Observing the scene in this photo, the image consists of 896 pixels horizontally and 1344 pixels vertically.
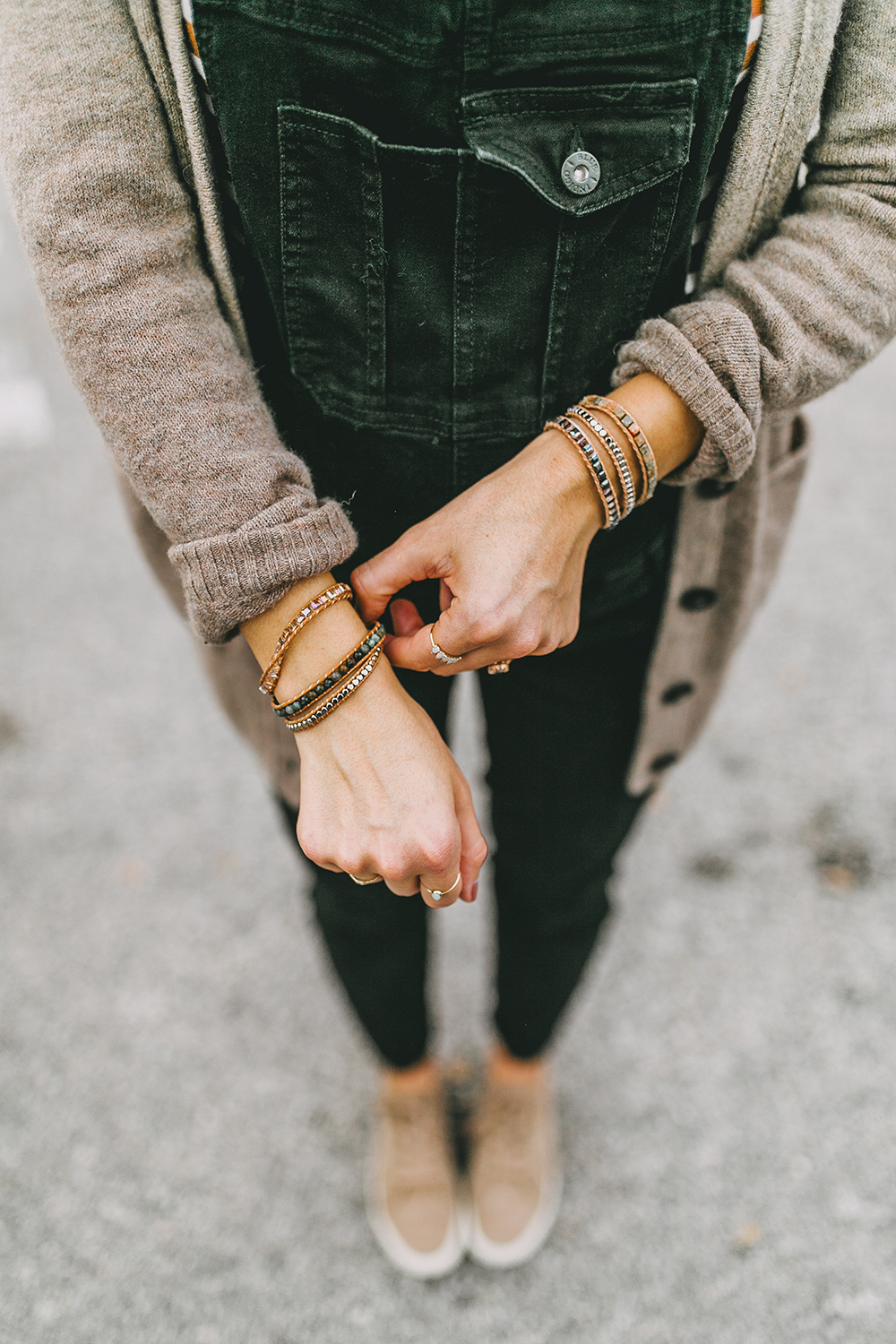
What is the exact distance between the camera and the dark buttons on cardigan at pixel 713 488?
1031 mm

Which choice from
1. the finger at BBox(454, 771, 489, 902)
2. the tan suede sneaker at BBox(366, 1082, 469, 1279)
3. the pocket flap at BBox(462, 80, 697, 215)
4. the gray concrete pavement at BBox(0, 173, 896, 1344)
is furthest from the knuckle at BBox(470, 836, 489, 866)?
the gray concrete pavement at BBox(0, 173, 896, 1344)

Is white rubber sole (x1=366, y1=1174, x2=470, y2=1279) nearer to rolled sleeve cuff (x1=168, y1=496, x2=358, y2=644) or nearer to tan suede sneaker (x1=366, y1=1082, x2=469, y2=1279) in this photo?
tan suede sneaker (x1=366, y1=1082, x2=469, y2=1279)

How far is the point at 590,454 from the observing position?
32.8 inches

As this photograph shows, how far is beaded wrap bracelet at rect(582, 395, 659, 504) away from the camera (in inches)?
33.1

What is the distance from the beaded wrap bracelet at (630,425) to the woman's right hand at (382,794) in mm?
323

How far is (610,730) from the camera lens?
1209mm

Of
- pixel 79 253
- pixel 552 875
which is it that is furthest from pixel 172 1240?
pixel 79 253

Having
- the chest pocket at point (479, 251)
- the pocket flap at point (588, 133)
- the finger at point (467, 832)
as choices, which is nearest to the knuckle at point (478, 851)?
the finger at point (467, 832)

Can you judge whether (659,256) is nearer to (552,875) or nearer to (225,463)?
(225,463)

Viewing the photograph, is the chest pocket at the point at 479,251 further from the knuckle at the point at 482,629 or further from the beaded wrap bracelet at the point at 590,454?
the knuckle at the point at 482,629

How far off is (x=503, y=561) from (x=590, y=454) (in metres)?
0.14

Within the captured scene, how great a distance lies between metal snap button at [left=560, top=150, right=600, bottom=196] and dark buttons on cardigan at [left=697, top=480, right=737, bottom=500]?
0.38 metres

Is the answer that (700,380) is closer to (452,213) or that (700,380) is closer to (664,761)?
(452,213)

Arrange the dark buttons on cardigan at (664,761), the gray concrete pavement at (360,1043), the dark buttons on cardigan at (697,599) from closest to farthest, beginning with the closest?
the dark buttons on cardigan at (697,599), the dark buttons on cardigan at (664,761), the gray concrete pavement at (360,1043)
